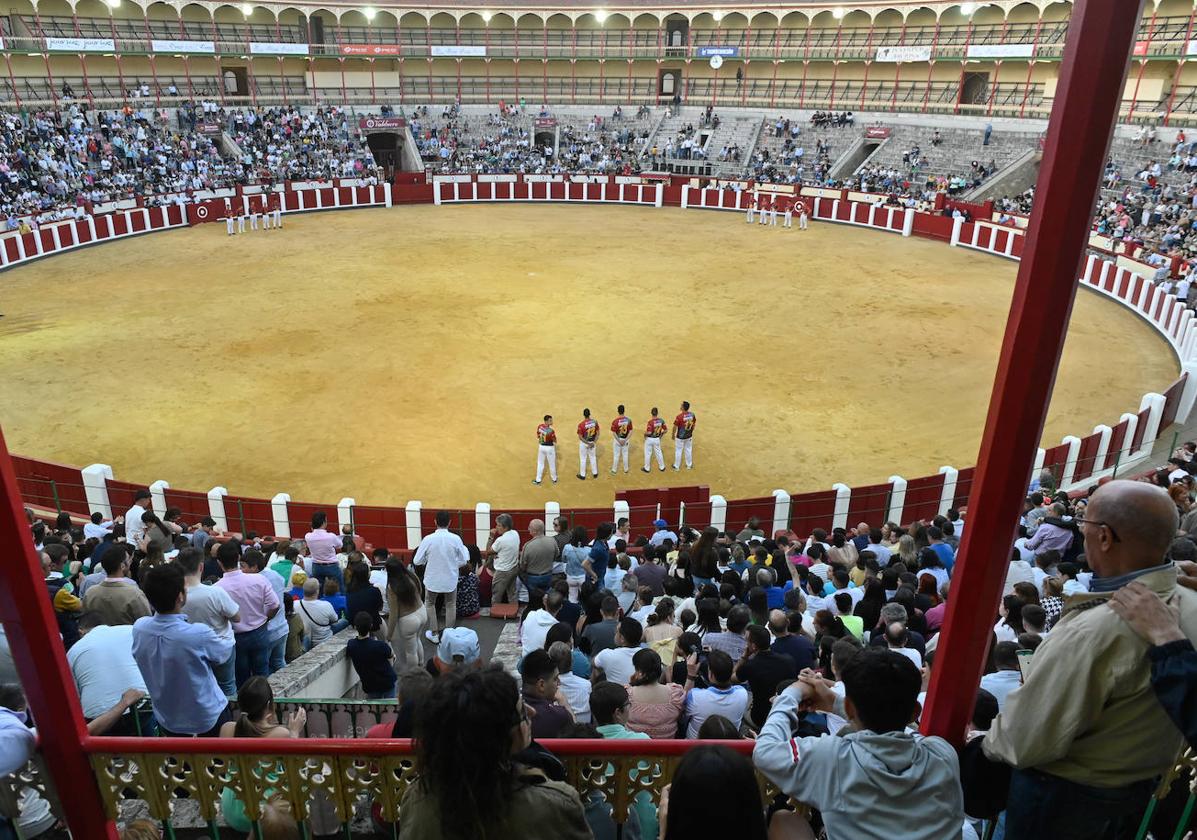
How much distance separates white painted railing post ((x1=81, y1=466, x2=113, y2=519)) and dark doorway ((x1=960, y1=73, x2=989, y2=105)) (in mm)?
45018

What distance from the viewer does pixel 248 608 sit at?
549 cm

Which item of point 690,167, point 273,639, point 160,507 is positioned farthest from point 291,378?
point 690,167

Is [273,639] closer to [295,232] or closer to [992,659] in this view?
[992,659]

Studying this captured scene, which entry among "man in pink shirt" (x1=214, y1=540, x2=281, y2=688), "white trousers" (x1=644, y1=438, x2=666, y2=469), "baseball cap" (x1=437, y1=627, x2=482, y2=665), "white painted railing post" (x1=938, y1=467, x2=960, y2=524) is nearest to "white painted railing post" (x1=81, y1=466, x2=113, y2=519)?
"man in pink shirt" (x1=214, y1=540, x2=281, y2=688)

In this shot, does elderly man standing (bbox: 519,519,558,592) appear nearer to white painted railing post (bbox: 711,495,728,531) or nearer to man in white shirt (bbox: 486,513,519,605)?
man in white shirt (bbox: 486,513,519,605)

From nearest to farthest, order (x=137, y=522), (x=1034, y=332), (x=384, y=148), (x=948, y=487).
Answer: (x=1034, y=332), (x=137, y=522), (x=948, y=487), (x=384, y=148)

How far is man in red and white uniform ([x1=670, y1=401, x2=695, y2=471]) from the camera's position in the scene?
12.1m

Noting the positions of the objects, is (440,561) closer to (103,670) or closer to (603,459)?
(103,670)

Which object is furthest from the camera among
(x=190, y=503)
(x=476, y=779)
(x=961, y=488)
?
(x=961, y=488)

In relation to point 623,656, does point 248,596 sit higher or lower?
higher

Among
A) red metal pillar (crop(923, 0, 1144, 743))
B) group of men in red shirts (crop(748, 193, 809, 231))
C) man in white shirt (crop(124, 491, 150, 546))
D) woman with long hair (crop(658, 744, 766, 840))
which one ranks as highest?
red metal pillar (crop(923, 0, 1144, 743))

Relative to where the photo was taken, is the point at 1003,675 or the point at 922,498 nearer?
the point at 1003,675

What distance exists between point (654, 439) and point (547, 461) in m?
1.63

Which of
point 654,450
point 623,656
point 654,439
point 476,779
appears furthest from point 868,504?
point 476,779
